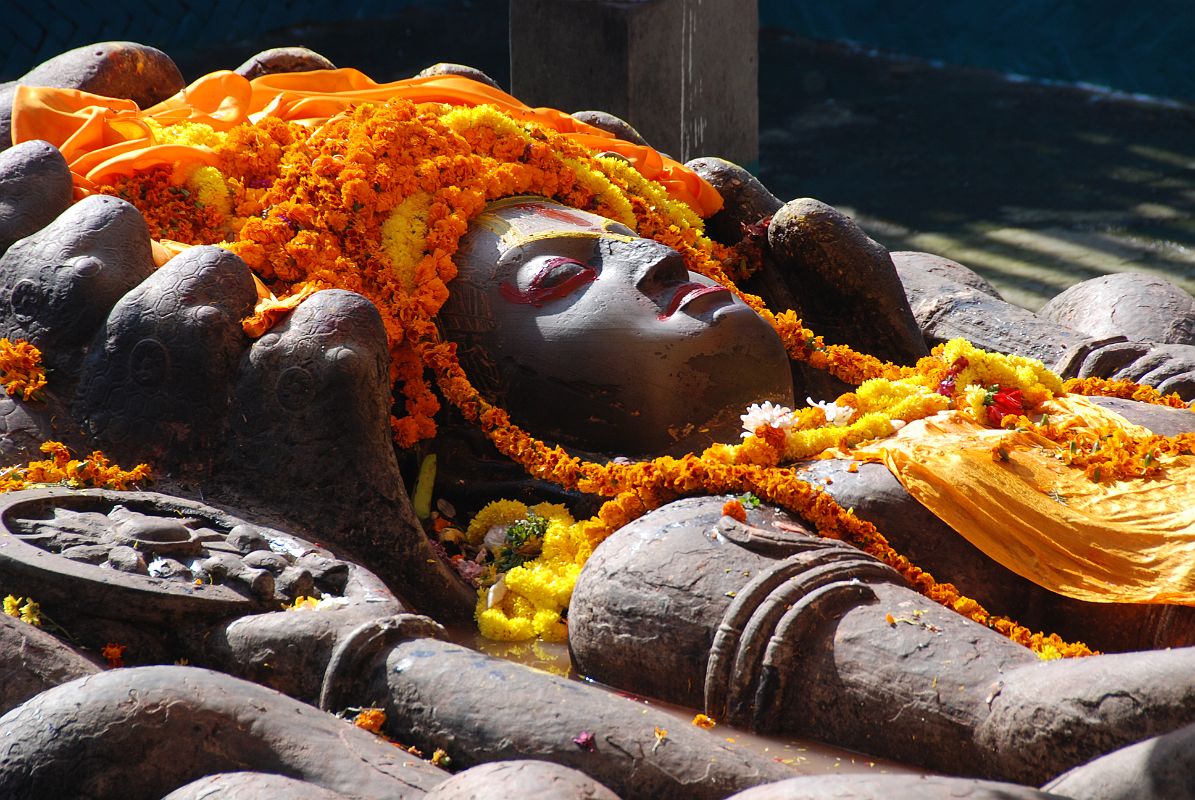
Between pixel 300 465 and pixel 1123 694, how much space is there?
2231 millimetres

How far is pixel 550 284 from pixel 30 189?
1.66 meters

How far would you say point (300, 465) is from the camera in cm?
396

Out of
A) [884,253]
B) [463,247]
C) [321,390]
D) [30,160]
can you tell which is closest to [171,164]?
[30,160]

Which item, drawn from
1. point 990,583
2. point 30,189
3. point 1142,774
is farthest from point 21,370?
point 1142,774

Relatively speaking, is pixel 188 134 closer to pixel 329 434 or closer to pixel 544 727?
pixel 329 434

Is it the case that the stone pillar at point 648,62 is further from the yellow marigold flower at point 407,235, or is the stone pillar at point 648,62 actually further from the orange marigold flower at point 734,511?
the orange marigold flower at point 734,511

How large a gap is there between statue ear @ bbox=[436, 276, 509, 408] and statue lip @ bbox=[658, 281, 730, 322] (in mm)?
567

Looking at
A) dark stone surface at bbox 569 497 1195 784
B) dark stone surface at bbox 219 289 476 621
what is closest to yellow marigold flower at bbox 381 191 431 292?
dark stone surface at bbox 219 289 476 621

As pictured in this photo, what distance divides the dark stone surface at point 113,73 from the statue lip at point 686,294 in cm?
252

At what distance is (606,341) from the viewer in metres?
4.41

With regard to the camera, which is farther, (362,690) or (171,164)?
(171,164)

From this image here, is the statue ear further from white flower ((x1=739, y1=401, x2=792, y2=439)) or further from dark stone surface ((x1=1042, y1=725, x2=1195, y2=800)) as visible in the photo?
→ dark stone surface ((x1=1042, y1=725, x2=1195, y2=800))

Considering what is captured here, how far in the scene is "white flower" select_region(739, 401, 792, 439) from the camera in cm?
422

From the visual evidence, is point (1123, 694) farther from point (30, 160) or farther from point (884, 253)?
point (30, 160)
